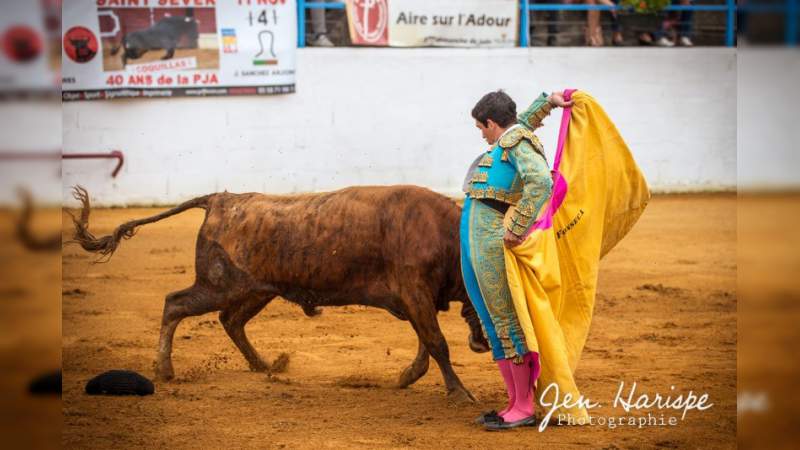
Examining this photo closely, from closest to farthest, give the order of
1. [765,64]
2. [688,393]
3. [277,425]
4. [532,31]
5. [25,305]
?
[25,305]
[765,64]
[277,425]
[688,393]
[532,31]

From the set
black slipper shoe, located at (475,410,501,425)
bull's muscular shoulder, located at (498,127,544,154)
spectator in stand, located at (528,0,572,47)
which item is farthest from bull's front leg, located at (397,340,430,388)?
spectator in stand, located at (528,0,572,47)

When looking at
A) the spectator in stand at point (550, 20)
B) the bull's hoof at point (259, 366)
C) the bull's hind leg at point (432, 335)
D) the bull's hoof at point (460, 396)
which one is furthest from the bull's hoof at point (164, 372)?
the spectator in stand at point (550, 20)

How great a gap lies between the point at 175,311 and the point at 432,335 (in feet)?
5.60

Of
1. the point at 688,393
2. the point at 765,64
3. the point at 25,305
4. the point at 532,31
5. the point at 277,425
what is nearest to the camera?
the point at 25,305

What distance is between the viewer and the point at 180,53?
12102 mm

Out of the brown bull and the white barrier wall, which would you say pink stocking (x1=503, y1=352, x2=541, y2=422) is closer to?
the brown bull

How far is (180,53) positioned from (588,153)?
7.75 meters

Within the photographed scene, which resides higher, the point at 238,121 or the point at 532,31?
the point at 532,31

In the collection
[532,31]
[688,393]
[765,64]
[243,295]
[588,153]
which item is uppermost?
[532,31]

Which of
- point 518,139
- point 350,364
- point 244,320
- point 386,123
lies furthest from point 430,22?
point 518,139

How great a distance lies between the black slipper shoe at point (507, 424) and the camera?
518 cm

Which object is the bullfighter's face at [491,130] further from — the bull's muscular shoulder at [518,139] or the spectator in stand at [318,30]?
the spectator in stand at [318,30]

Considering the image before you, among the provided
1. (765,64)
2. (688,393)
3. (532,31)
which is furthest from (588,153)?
(532,31)

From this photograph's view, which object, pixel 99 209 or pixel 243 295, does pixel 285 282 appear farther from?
pixel 99 209
